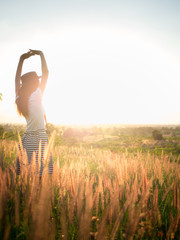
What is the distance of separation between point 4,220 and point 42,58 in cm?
207

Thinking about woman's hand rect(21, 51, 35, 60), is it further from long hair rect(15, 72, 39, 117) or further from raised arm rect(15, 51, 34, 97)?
long hair rect(15, 72, 39, 117)

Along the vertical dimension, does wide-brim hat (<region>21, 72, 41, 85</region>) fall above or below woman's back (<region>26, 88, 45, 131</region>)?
above

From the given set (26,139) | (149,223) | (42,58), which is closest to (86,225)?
(149,223)

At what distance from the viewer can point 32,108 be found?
1.91 meters

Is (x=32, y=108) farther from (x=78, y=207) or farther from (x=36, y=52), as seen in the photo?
(x=78, y=207)

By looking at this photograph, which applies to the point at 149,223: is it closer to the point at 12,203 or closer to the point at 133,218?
the point at 133,218

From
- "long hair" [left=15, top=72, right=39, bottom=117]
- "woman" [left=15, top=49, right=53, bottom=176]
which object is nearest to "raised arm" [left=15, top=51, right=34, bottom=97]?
"woman" [left=15, top=49, right=53, bottom=176]

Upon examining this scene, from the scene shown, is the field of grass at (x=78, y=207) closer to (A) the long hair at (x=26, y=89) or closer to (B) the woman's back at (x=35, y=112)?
(B) the woman's back at (x=35, y=112)

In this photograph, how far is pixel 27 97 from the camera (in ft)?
6.53

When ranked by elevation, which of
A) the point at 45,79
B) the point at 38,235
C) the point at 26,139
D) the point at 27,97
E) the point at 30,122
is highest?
the point at 45,79

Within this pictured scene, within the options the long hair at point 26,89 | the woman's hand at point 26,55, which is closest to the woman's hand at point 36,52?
the woman's hand at point 26,55

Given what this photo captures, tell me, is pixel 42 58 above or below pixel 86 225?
above

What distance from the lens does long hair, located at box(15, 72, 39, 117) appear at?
6.47ft

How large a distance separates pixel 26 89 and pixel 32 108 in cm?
32
